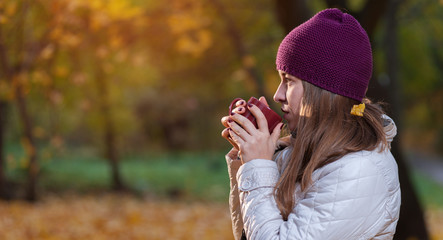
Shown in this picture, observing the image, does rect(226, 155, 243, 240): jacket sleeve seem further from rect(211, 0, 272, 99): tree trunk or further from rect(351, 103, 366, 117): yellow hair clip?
rect(211, 0, 272, 99): tree trunk

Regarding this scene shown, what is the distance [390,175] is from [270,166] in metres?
0.40

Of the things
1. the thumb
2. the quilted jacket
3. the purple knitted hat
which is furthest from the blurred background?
the quilted jacket

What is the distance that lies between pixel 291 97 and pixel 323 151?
23 cm

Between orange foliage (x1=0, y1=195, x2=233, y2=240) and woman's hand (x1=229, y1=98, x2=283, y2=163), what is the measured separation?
5409 mm

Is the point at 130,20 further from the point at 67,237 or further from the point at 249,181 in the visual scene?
the point at 249,181

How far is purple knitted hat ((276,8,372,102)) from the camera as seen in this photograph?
1.75 m

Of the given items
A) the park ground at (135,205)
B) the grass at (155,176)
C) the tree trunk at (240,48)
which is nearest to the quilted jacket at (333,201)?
the park ground at (135,205)

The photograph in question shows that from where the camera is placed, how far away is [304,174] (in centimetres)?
173

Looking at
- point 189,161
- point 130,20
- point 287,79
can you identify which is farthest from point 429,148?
point 287,79

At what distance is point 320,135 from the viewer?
1.78 metres

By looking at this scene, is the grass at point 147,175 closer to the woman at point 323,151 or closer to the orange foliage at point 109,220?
the orange foliage at point 109,220

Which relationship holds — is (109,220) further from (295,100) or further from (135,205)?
(295,100)

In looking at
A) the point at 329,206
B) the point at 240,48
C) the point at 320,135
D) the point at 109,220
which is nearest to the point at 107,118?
the point at 109,220

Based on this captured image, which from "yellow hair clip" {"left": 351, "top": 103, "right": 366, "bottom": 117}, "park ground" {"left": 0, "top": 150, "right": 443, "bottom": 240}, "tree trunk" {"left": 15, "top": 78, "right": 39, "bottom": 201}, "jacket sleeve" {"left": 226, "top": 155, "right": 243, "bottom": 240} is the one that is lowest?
"park ground" {"left": 0, "top": 150, "right": 443, "bottom": 240}
